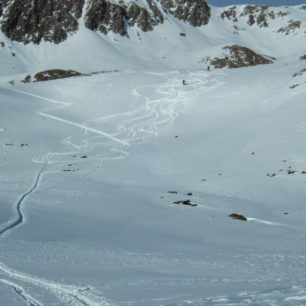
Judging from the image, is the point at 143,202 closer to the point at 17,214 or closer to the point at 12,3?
the point at 17,214

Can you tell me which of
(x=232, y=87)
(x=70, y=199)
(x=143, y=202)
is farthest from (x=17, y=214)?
(x=232, y=87)

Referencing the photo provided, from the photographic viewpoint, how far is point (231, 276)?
19.6ft

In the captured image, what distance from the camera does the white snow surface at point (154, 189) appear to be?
553 cm

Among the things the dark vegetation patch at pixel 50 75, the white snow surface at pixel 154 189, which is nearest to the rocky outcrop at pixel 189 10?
the dark vegetation patch at pixel 50 75

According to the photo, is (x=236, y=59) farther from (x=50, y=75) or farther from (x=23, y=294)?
(x=23, y=294)

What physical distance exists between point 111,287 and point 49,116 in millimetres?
29226

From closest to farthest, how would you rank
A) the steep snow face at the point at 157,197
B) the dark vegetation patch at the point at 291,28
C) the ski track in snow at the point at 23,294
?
the ski track in snow at the point at 23,294, the steep snow face at the point at 157,197, the dark vegetation patch at the point at 291,28

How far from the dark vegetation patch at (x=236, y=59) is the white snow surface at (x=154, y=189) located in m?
89.3

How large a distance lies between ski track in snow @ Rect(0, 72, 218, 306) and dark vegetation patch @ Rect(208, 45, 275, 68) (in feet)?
295

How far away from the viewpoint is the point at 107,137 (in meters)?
26.6

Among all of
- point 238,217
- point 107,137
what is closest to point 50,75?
point 107,137

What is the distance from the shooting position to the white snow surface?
5.53 meters

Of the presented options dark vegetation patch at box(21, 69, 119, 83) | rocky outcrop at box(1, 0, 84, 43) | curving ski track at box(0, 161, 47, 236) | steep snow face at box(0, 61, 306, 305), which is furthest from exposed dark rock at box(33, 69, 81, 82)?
curving ski track at box(0, 161, 47, 236)

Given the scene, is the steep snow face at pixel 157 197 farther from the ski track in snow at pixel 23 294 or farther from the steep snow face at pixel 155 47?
the steep snow face at pixel 155 47
